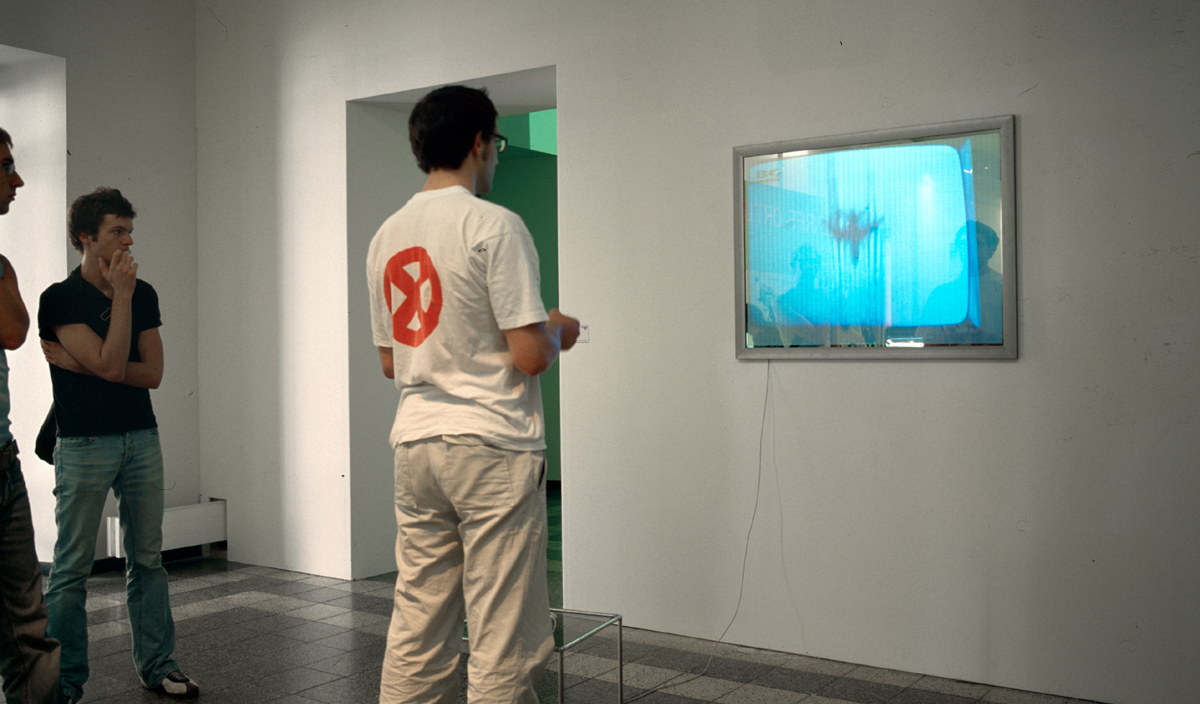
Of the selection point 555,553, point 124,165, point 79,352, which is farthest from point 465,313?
point 124,165

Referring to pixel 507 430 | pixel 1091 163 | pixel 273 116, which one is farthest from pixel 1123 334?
pixel 273 116

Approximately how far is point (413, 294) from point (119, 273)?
147 centimetres

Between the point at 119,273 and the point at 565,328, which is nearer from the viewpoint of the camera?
the point at 565,328

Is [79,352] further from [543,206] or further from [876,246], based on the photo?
[543,206]

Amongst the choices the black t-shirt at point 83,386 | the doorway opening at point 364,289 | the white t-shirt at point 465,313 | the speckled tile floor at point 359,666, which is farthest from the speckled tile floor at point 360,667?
the white t-shirt at point 465,313

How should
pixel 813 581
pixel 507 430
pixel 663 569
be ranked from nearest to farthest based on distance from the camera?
pixel 507 430, pixel 813 581, pixel 663 569

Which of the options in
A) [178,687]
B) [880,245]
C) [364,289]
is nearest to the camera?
[178,687]

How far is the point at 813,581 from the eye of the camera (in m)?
3.49

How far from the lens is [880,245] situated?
3348 millimetres

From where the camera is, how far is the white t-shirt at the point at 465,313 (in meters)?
1.82

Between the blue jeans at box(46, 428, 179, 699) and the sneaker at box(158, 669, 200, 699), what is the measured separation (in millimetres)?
27

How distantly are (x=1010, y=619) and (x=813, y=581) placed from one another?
26.2 inches

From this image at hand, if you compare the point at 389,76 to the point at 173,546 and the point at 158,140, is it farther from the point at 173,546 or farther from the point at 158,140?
the point at 173,546

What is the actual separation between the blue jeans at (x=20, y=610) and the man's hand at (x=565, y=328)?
1307mm
